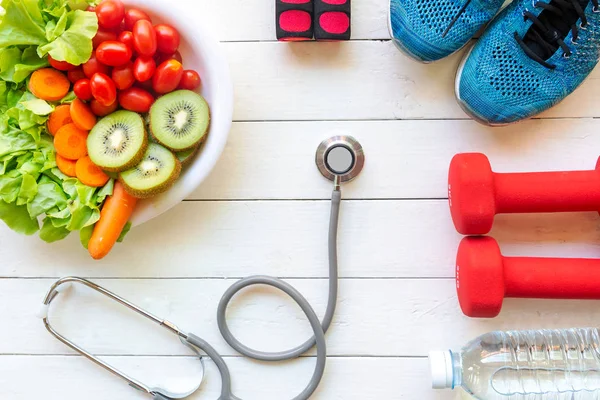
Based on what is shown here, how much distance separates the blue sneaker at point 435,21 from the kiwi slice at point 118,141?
1.37ft

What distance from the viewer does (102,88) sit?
820 mm

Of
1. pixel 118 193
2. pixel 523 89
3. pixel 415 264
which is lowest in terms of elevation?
pixel 415 264

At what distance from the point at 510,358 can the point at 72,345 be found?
708 mm

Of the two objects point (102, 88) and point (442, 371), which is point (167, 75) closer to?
point (102, 88)

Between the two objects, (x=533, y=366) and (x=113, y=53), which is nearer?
(x=113, y=53)

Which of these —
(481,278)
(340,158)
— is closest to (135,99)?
(340,158)

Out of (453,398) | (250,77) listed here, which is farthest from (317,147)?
(453,398)

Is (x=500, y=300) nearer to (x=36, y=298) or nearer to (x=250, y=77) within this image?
(x=250, y=77)

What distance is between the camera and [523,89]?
885mm

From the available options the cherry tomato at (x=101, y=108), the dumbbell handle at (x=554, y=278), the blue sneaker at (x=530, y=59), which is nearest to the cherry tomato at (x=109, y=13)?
the cherry tomato at (x=101, y=108)

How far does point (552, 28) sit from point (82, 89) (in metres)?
0.70

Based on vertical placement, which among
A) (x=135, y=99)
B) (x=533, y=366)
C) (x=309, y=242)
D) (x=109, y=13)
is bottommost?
(x=533, y=366)

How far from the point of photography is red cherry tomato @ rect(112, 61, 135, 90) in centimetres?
83

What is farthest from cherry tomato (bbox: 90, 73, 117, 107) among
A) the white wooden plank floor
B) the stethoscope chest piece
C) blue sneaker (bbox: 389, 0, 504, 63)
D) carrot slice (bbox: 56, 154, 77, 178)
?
blue sneaker (bbox: 389, 0, 504, 63)
